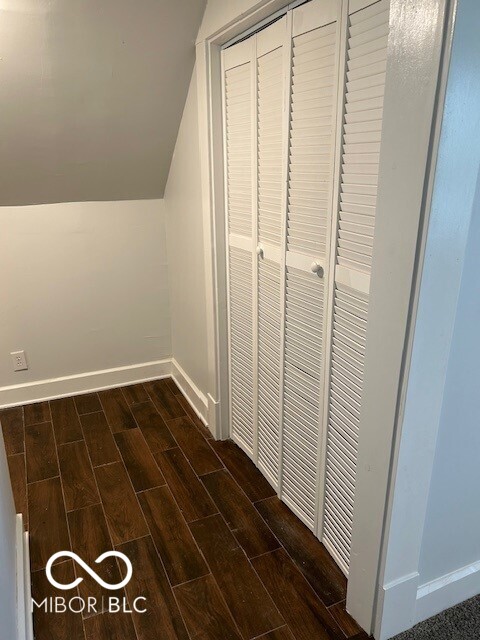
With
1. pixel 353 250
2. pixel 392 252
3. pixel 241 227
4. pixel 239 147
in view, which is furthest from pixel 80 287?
pixel 392 252

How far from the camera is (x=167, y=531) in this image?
5.96ft

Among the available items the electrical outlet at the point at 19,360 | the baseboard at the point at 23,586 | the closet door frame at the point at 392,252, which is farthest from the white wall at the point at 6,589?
the electrical outlet at the point at 19,360

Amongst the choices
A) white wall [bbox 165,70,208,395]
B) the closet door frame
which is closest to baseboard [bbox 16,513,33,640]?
the closet door frame

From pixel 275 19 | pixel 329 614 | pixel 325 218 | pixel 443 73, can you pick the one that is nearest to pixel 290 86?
pixel 275 19

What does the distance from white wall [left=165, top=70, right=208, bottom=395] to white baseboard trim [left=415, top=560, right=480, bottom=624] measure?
4.45ft

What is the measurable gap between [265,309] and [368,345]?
710mm

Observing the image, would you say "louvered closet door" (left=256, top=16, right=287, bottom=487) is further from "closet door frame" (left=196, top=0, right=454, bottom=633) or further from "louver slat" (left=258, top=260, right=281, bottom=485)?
"closet door frame" (left=196, top=0, right=454, bottom=633)

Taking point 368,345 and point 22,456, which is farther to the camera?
point 22,456

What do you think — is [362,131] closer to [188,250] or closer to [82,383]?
[188,250]

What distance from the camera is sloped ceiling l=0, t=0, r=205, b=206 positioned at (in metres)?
1.73

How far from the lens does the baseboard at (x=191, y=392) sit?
2506 mm

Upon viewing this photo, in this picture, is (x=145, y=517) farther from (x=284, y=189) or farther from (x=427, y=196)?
(x=427, y=196)

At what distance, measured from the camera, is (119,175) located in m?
2.52

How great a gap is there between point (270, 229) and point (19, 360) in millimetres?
1728
